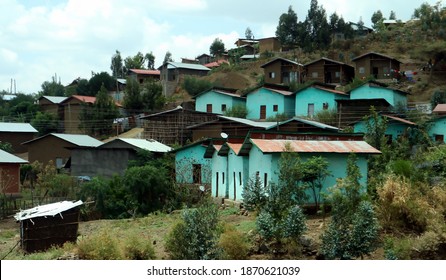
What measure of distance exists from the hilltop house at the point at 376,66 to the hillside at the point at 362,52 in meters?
2.42

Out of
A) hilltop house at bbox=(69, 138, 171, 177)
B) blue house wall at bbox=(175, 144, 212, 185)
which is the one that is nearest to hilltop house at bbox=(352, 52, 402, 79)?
hilltop house at bbox=(69, 138, 171, 177)

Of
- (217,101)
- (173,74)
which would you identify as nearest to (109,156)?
(217,101)

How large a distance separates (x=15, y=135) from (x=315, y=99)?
17631 millimetres

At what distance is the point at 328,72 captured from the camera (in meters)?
40.8

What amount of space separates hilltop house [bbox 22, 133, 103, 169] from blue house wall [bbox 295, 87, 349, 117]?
33.7 feet

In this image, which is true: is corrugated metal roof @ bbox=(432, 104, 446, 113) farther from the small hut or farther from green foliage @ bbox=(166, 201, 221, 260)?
green foliage @ bbox=(166, 201, 221, 260)

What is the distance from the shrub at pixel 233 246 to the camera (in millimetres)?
11680

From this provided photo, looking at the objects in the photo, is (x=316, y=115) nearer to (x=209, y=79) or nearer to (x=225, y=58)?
(x=209, y=79)

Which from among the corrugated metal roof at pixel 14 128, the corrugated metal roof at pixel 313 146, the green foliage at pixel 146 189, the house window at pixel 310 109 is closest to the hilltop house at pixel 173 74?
the corrugated metal roof at pixel 14 128

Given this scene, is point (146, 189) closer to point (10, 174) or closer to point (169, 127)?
point (10, 174)

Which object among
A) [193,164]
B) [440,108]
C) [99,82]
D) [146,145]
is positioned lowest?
[193,164]

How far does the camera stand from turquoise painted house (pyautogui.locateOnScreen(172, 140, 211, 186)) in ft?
76.5
